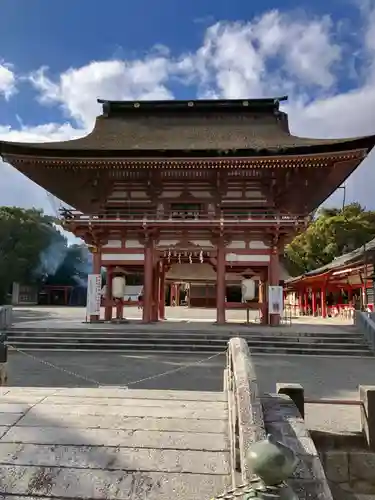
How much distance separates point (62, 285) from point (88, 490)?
55.7m

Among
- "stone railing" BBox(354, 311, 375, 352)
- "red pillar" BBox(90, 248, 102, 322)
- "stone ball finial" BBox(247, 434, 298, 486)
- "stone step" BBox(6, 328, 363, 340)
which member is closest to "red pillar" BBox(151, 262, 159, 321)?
"red pillar" BBox(90, 248, 102, 322)

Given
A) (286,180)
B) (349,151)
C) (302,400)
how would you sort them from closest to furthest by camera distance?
(302,400)
(349,151)
(286,180)

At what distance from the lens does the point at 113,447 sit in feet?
12.2

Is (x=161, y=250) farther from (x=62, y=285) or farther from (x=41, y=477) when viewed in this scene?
(x=62, y=285)

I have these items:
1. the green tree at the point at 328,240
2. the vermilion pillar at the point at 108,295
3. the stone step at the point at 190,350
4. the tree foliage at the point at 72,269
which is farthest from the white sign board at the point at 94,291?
the tree foliage at the point at 72,269

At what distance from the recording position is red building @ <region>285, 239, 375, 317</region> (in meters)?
20.3

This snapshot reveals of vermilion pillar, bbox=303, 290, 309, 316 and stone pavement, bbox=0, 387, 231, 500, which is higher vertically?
vermilion pillar, bbox=303, 290, 309, 316

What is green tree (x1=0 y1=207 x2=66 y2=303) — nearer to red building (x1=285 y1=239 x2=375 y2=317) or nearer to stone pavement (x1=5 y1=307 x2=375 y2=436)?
red building (x1=285 y1=239 x2=375 y2=317)

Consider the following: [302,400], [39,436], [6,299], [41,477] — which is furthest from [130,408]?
[6,299]

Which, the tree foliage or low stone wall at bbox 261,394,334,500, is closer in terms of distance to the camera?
low stone wall at bbox 261,394,334,500

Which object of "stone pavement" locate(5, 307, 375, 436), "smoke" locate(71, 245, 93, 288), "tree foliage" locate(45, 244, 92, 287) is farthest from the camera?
"smoke" locate(71, 245, 93, 288)

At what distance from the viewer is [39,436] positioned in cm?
388

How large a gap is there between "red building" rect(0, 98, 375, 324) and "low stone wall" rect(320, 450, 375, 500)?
12505 mm

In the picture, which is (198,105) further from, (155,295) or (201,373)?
(201,373)
